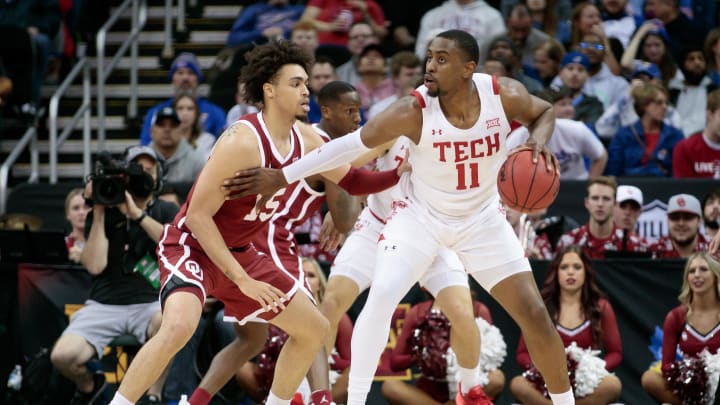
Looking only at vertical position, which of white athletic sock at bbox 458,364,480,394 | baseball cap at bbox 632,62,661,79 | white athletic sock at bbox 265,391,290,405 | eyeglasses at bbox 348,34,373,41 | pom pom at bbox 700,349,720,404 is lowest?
pom pom at bbox 700,349,720,404

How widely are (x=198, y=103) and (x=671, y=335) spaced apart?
17.0 ft

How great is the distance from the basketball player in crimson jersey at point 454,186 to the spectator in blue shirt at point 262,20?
6279 millimetres

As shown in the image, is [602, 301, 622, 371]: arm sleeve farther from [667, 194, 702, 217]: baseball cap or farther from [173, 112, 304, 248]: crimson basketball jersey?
[173, 112, 304, 248]: crimson basketball jersey

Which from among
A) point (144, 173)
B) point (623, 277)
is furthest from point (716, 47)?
point (144, 173)

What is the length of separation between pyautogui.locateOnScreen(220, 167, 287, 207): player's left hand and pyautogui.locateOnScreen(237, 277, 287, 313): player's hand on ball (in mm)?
435

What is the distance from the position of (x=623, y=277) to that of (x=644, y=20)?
466cm

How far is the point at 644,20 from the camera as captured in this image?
13023mm

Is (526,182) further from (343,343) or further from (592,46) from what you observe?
(592,46)

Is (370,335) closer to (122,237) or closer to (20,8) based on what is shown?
(122,237)

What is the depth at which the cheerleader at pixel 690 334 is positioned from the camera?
8.35 m

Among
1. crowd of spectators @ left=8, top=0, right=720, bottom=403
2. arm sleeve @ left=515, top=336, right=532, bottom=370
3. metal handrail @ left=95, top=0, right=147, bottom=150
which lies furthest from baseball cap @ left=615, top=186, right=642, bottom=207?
metal handrail @ left=95, top=0, right=147, bottom=150

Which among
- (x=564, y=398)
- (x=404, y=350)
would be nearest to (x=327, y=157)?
(x=564, y=398)

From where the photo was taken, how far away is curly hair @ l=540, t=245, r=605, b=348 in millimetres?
8836

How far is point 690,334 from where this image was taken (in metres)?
8.55
